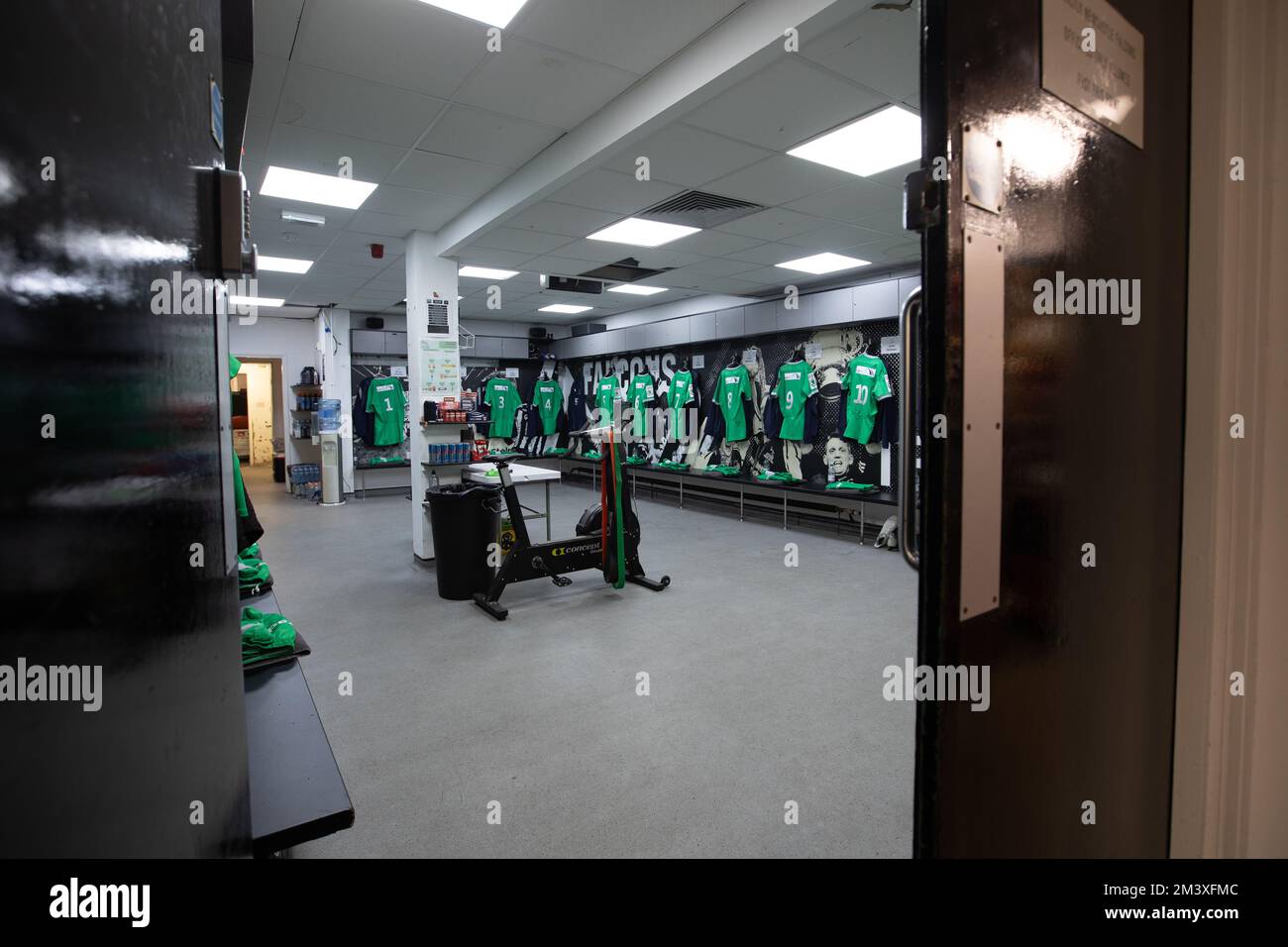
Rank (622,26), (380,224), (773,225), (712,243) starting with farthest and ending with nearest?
(712,243), (380,224), (773,225), (622,26)

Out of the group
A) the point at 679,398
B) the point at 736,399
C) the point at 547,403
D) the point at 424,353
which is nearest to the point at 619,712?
the point at 424,353

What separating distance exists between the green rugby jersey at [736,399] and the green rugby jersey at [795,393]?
2.56 ft

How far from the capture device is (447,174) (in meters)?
4.48

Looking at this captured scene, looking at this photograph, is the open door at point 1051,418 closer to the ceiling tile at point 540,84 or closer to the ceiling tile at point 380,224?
the ceiling tile at point 540,84

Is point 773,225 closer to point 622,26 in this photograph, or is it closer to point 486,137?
point 486,137

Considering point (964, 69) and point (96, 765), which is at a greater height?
point (964, 69)

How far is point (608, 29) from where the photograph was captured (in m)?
2.83

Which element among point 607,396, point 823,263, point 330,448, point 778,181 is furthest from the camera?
point 607,396

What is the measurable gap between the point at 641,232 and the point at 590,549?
2938 mm

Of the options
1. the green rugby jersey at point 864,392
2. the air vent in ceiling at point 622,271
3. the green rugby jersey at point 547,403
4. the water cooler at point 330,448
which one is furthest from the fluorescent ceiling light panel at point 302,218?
the green rugby jersey at point 547,403
